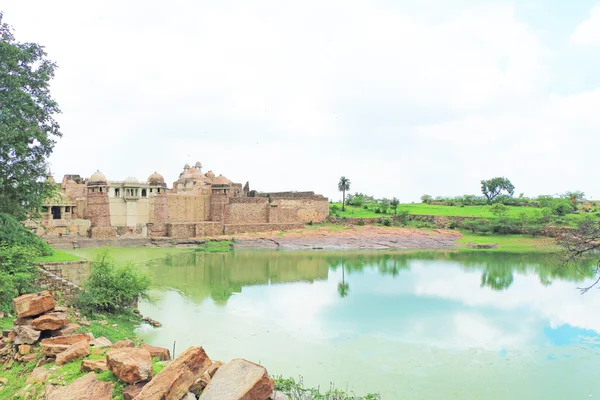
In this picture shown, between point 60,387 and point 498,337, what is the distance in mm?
9315

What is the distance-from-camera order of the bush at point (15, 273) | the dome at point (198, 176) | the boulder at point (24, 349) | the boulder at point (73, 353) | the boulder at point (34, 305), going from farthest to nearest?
the dome at point (198, 176), the bush at point (15, 273), the boulder at point (34, 305), the boulder at point (24, 349), the boulder at point (73, 353)

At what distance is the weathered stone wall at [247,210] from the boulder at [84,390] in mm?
29140

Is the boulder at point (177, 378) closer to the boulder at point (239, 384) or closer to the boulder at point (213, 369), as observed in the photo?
the boulder at point (213, 369)

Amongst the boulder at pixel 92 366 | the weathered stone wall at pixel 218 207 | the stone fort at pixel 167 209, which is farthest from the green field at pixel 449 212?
the boulder at pixel 92 366

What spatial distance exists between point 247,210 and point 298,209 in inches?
186

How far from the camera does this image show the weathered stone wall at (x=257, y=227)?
3241 cm

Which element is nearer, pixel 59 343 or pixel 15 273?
pixel 59 343

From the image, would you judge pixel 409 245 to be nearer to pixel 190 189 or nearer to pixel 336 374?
pixel 190 189

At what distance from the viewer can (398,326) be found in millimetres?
10969

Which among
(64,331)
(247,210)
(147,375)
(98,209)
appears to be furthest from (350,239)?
(147,375)

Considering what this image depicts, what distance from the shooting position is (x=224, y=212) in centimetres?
3353

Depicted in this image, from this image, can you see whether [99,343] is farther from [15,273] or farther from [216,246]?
[216,246]

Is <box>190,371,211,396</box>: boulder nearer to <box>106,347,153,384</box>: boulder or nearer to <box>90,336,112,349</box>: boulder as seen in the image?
<box>106,347,153,384</box>: boulder

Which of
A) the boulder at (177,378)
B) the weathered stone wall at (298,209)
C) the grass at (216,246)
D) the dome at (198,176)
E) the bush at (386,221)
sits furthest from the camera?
A: the dome at (198,176)
